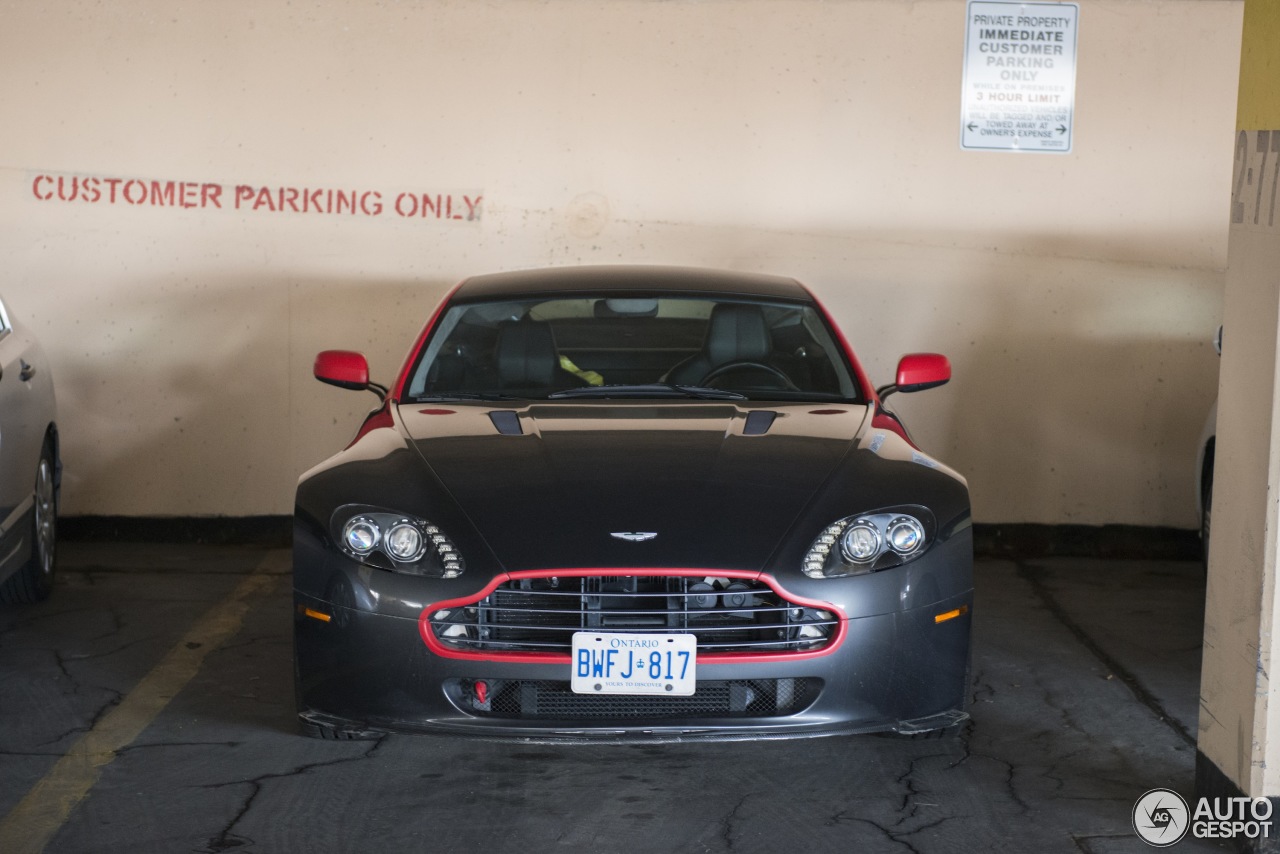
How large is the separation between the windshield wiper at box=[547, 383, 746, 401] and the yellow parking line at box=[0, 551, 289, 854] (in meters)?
1.58

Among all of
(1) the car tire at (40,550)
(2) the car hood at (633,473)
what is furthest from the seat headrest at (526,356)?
(1) the car tire at (40,550)

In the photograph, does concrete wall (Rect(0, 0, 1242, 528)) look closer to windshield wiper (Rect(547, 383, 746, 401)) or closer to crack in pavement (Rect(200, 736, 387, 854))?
windshield wiper (Rect(547, 383, 746, 401))

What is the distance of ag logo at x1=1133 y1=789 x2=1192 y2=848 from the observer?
3.65 meters

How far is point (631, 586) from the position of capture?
3693 millimetres

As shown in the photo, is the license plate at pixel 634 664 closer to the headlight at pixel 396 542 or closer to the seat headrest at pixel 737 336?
the headlight at pixel 396 542

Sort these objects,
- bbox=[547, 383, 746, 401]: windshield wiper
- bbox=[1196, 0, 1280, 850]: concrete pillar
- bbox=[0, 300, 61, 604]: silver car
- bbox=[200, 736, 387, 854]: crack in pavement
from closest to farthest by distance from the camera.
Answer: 1. bbox=[1196, 0, 1280, 850]: concrete pillar
2. bbox=[200, 736, 387, 854]: crack in pavement
3. bbox=[547, 383, 746, 401]: windshield wiper
4. bbox=[0, 300, 61, 604]: silver car

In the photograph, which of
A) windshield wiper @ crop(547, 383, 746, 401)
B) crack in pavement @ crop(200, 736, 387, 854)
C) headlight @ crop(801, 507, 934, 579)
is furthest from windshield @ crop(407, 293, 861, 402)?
crack in pavement @ crop(200, 736, 387, 854)

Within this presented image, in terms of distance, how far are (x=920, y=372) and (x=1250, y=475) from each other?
1770 millimetres

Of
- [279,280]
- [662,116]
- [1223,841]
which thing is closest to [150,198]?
[279,280]

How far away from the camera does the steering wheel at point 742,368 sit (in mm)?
5039

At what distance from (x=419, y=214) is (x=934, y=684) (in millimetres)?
4155

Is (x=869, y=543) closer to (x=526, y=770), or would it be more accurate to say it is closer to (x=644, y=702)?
(x=644, y=702)

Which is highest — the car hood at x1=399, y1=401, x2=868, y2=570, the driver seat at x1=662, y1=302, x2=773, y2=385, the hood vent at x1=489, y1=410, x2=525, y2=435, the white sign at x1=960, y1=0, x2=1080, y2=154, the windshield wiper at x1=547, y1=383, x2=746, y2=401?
the white sign at x1=960, y1=0, x2=1080, y2=154

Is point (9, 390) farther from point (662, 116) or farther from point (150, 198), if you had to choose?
point (662, 116)
